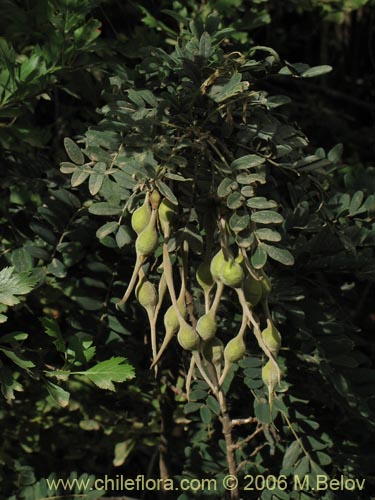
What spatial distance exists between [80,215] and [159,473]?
65 cm

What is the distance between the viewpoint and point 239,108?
1116 mm

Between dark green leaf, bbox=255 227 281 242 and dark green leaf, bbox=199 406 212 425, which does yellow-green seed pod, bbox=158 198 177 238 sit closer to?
dark green leaf, bbox=255 227 281 242

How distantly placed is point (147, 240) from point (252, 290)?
15cm

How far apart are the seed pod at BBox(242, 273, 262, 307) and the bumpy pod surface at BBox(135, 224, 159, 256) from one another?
13 cm

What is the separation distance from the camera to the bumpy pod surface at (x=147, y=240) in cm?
99

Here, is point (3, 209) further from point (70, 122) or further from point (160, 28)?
point (160, 28)

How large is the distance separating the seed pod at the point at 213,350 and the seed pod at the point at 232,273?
0.37ft


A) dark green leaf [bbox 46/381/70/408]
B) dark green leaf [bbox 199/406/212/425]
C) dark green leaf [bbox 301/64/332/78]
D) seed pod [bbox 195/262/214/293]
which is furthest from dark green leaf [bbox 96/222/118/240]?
dark green leaf [bbox 199/406/212/425]

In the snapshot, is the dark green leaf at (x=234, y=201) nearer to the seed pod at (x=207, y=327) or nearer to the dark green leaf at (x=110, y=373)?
the seed pod at (x=207, y=327)

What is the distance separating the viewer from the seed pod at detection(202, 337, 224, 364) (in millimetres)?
1048

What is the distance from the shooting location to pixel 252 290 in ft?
3.31


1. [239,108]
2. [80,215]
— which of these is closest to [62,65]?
[80,215]

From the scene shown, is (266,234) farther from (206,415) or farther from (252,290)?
(206,415)

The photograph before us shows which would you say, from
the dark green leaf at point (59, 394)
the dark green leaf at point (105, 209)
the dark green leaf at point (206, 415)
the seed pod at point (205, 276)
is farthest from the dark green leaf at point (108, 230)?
the dark green leaf at point (206, 415)
